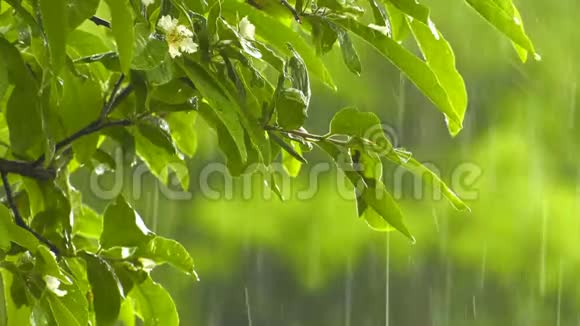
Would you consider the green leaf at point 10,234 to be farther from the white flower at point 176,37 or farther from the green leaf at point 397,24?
the green leaf at point 397,24

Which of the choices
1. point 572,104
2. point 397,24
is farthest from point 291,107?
point 572,104

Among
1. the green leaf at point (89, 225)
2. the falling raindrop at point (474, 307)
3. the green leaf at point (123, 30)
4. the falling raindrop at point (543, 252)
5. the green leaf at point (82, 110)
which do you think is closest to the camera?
the green leaf at point (123, 30)

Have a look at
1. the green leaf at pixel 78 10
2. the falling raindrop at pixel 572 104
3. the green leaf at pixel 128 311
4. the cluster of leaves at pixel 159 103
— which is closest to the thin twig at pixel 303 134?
the cluster of leaves at pixel 159 103

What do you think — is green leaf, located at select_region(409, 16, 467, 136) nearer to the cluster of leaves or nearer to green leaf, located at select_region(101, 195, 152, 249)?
the cluster of leaves

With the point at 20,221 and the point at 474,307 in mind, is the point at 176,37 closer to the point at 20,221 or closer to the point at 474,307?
the point at 20,221

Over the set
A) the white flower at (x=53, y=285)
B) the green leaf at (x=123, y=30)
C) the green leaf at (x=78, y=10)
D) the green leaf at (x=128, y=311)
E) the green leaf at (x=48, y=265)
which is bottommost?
the green leaf at (x=128, y=311)

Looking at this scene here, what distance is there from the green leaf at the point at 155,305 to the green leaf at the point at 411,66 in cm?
20

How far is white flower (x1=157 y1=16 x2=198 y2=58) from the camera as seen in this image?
1.44 ft

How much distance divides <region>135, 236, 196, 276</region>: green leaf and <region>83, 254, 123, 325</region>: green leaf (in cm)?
2

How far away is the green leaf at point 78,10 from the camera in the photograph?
41 cm

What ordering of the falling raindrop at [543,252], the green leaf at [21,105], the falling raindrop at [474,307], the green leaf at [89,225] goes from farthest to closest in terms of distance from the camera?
1. the falling raindrop at [474,307]
2. the falling raindrop at [543,252]
3. the green leaf at [89,225]
4. the green leaf at [21,105]

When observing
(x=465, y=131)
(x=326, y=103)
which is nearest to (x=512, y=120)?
(x=465, y=131)

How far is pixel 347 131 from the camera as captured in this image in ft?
1.66

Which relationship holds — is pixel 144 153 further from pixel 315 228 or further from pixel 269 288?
pixel 269 288
